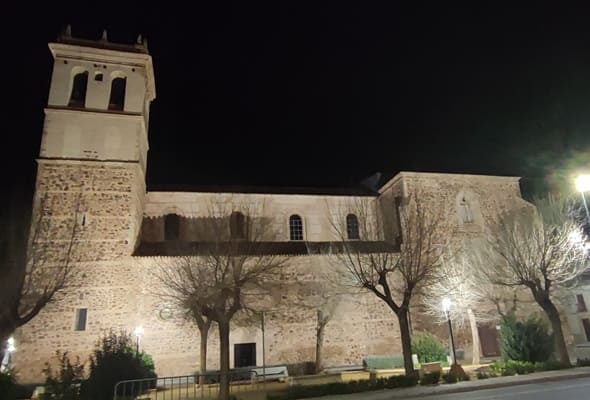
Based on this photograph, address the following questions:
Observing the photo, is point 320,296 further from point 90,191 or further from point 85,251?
point 90,191

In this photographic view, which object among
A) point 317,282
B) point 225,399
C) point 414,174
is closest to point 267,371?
point 317,282

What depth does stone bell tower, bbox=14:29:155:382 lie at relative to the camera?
17656 millimetres

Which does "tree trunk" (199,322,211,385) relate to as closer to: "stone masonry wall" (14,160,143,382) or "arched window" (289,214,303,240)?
"stone masonry wall" (14,160,143,382)

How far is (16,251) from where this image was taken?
1520 cm

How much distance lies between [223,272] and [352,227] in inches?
516

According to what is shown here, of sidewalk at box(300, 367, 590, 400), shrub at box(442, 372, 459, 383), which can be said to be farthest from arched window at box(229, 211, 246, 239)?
shrub at box(442, 372, 459, 383)

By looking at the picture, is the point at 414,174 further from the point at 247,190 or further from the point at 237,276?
the point at 237,276

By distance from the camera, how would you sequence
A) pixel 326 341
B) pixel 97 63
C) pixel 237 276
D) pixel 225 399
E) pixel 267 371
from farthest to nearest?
pixel 97 63
pixel 326 341
pixel 267 371
pixel 237 276
pixel 225 399

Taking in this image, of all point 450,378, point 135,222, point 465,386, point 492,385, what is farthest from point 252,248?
point 492,385

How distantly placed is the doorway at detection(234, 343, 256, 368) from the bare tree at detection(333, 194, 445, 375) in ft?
21.6

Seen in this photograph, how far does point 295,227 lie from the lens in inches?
1006

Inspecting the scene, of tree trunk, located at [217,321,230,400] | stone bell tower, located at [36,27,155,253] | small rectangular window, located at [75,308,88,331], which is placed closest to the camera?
tree trunk, located at [217,321,230,400]

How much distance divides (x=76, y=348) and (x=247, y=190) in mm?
12847

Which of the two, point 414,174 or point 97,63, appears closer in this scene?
point 97,63
